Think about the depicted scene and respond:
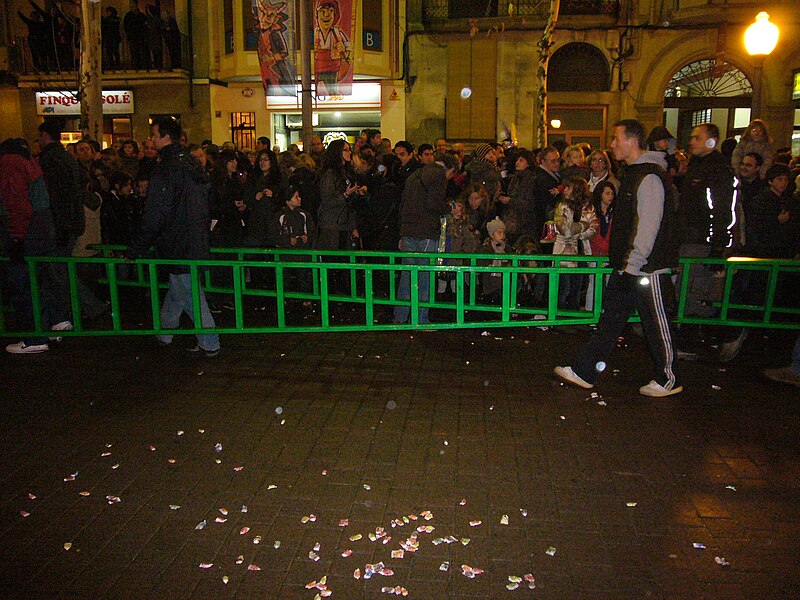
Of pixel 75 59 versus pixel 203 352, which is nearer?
pixel 203 352

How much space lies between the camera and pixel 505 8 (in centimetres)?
2105

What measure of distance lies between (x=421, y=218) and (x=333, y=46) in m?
10.6

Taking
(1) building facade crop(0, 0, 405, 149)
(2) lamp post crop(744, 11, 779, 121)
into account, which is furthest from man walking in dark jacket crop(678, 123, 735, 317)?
(1) building facade crop(0, 0, 405, 149)

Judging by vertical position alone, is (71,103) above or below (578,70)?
below

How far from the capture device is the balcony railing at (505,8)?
20.5 m

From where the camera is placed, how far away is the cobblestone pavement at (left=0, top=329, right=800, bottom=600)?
3562 mm

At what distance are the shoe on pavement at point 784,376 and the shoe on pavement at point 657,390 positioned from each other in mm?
979

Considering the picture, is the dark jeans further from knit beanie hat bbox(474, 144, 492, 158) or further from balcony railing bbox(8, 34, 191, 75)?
balcony railing bbox(8, 34, 191, 75)

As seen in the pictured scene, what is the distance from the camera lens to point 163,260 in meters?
6.87

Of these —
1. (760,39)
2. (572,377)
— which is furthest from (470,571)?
(760,39)

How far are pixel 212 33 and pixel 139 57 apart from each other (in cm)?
240

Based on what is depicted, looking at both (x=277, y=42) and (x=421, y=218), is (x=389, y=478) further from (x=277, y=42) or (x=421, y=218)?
(x=277, y=42)

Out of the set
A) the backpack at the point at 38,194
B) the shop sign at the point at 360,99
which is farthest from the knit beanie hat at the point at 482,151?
the shop sign at the point at 360,99

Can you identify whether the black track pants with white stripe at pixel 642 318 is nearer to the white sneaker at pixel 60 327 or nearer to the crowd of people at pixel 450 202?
the crowd of people at pixel 450 202
